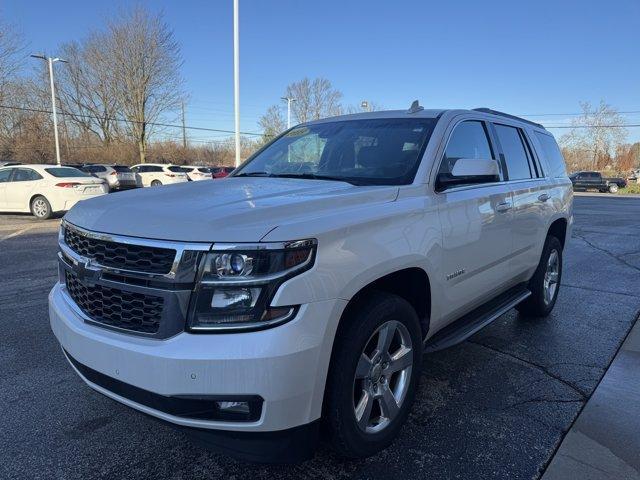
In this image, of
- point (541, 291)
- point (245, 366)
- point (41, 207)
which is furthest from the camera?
point (41, 207)

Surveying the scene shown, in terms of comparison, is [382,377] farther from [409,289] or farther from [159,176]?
[159,176]

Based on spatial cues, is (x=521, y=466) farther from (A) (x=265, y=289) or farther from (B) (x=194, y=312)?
(B) (x=194, y=312)

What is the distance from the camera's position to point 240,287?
1.96 metres

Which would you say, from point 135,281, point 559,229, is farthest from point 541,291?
point 135,281

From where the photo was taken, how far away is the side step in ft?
10.3

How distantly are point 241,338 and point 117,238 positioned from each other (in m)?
0.76

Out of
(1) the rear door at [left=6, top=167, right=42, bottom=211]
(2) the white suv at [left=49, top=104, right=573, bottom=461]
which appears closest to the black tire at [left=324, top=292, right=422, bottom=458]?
(2) the white suv at [left=49, top=104, right=573, bottom=461]

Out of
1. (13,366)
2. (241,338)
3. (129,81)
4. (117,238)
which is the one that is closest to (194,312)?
(241,338)

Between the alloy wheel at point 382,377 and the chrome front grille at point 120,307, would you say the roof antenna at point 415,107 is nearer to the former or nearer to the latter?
the alloy wheel at point 382,377

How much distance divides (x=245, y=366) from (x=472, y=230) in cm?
194

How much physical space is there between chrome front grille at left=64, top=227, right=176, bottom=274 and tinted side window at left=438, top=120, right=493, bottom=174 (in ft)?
5.94

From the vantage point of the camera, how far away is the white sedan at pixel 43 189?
43.3 feet

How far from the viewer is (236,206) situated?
2.30m

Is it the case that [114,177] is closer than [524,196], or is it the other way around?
[524,196]
